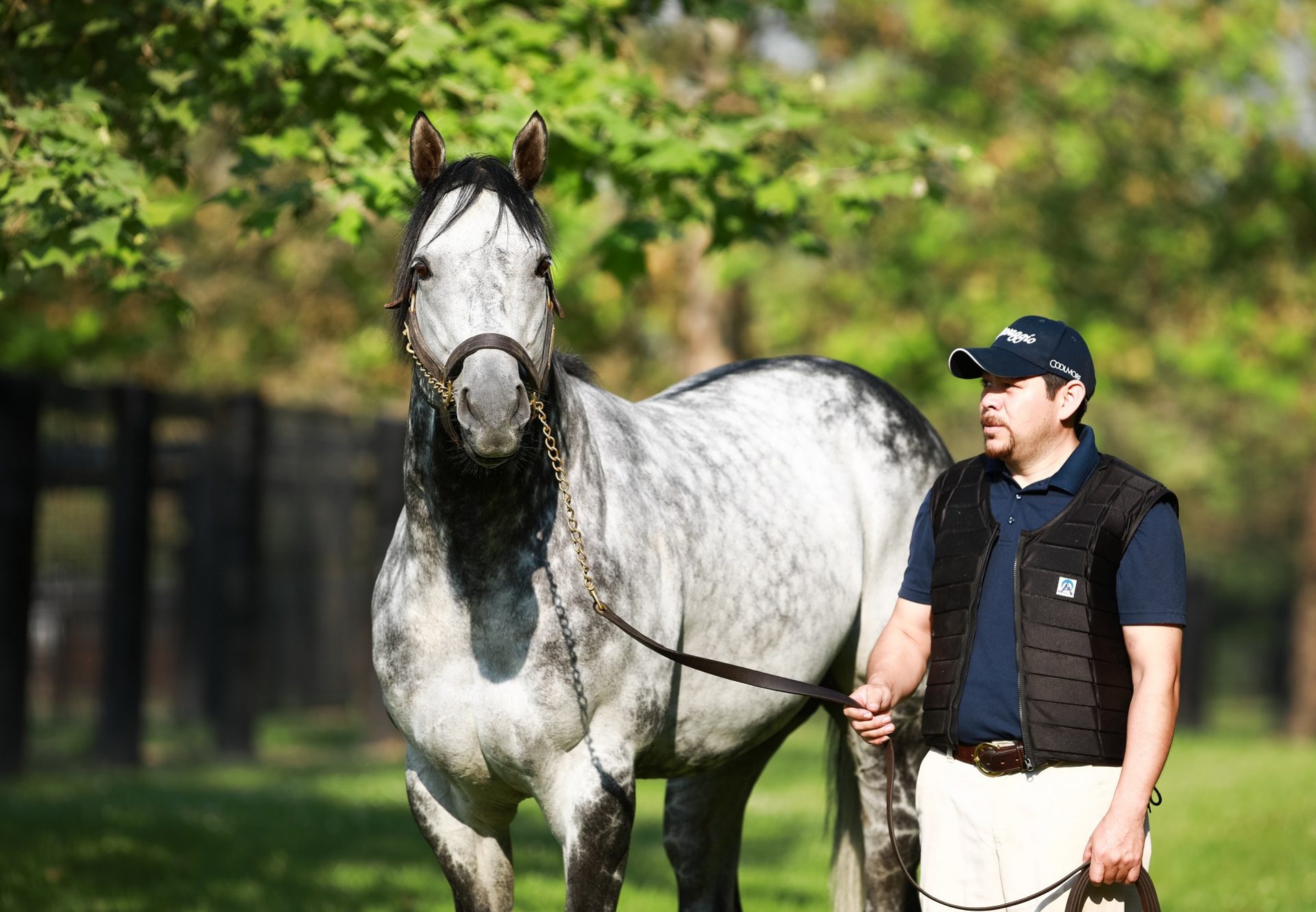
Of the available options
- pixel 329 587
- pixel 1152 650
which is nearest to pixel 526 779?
pixel 1152 650

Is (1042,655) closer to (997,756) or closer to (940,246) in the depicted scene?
(997,756)

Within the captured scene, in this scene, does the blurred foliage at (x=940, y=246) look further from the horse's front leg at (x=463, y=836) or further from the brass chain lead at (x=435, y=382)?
the horse's front leg at (x=463, y=836)

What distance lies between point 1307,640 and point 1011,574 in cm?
1790

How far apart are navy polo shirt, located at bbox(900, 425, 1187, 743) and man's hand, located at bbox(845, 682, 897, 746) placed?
19 centimetres

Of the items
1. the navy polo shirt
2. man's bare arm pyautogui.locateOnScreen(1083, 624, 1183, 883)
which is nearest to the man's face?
the navy polo shirt

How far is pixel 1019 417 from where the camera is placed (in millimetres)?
3709

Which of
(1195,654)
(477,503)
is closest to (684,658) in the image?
(477,503)

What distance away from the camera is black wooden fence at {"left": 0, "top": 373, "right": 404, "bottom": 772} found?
1032 centimetres

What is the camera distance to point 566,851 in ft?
12.7

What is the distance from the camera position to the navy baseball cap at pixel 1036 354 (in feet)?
12.1

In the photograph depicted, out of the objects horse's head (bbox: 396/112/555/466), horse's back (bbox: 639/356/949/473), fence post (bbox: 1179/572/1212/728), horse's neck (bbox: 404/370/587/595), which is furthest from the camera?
fence post (bbox: 1179/572/1212/728)

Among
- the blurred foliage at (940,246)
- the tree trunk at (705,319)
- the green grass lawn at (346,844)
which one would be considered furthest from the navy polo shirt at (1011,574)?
the tree trunk at (705,319)

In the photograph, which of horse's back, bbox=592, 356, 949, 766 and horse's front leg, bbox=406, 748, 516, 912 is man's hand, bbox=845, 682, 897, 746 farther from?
horse's front leg, bbox=406, 748, 516, 912

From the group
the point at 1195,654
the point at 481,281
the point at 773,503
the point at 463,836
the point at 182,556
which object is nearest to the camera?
the point at 481,281
